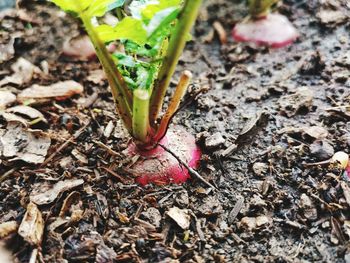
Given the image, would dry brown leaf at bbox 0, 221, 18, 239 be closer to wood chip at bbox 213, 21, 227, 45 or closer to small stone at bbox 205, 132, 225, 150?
small stone at bbox 205, 132, 225, 150

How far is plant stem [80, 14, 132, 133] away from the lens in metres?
1.06

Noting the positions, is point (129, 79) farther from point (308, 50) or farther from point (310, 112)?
point (308, 50)

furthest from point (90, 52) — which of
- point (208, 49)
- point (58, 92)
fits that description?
point (208, 49)

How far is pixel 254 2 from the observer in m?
1.83

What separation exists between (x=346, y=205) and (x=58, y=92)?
3.26ft

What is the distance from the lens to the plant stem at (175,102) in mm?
1138

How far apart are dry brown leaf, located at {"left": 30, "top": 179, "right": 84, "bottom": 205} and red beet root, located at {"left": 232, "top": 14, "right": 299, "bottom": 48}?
98cm

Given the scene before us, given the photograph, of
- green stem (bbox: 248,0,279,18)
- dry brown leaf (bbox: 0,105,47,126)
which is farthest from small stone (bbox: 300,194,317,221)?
green stem (bbox: 248,0,279,18)

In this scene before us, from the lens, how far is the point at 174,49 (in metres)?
1.05

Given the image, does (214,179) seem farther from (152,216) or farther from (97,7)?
(97,7)

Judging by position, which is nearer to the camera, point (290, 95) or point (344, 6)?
point (290, 95)

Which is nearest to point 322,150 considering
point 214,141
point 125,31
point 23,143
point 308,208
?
point 308,208

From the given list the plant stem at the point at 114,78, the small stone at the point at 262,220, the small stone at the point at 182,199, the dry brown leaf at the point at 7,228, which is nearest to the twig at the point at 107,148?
the plant stem at the point at 114,78

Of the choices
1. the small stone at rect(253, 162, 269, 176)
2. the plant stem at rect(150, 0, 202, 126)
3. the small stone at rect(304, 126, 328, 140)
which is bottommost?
the small stone at rect(253, 162, 269, 176)
